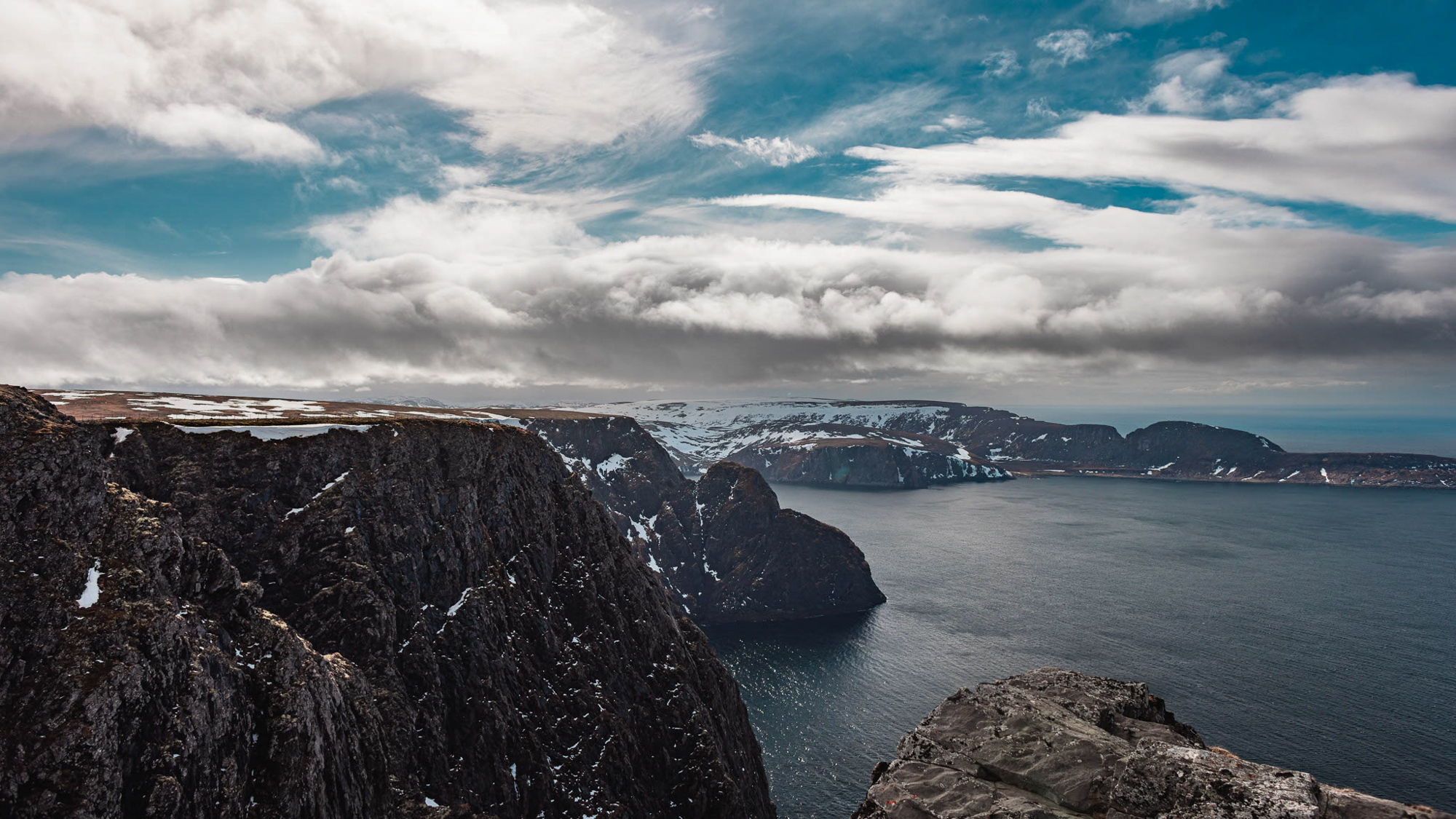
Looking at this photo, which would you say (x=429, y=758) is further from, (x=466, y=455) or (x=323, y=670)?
(x=466, y=455)

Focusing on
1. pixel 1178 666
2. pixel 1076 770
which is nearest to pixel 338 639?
pixel 1076 770

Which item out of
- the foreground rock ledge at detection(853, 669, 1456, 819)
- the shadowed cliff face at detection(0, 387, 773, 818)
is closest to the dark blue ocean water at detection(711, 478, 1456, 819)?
the shadowed cliff face at detection(0, 387, 773, 818)

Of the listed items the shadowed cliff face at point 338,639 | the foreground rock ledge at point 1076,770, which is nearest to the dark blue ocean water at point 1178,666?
the shadowed cliff face at point 338,639

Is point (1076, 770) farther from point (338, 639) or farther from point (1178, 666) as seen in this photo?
point (1178, 666)

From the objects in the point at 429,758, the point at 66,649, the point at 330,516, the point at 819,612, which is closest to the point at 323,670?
the point at 66,649

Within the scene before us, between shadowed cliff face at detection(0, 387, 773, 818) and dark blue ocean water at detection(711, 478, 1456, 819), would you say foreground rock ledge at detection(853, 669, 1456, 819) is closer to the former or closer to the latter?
shadowed cliff face at detection(0, 387, 773, 818)

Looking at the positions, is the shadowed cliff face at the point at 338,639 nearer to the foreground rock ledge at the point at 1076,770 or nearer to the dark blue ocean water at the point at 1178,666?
the dark blue ocean water at the point at 1178,666
